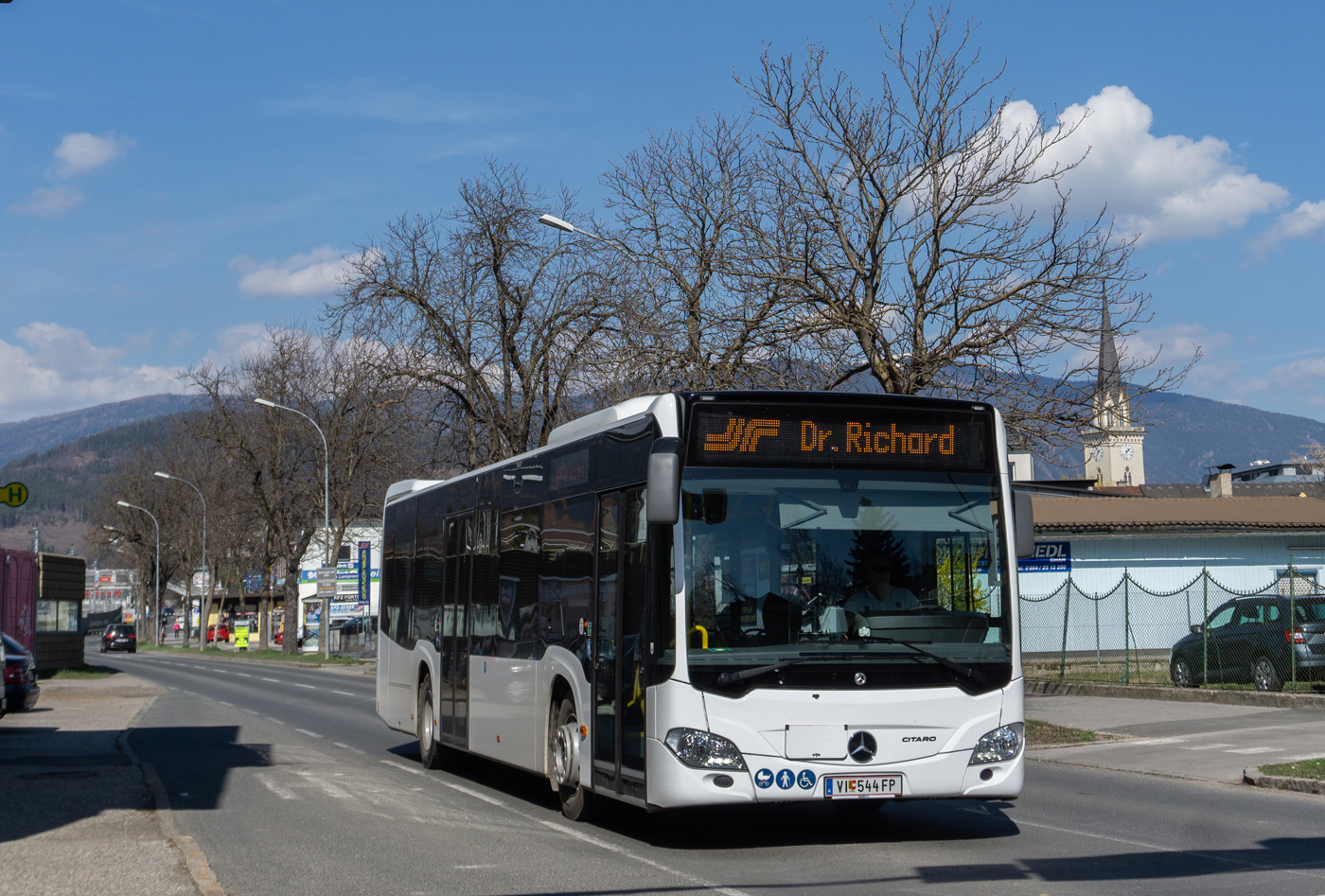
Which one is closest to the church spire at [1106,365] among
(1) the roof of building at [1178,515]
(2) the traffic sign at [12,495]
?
(2) the traffic sign at [12,495]

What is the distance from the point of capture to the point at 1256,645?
22.2 m

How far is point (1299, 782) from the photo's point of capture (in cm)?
1273

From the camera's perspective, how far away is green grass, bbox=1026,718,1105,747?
690 inches

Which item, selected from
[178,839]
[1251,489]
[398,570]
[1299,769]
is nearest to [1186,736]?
[1299,769]

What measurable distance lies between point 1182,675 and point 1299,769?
10.9m

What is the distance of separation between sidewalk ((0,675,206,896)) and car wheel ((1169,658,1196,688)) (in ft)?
54.2

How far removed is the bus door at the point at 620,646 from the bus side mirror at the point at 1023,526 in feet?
8.40

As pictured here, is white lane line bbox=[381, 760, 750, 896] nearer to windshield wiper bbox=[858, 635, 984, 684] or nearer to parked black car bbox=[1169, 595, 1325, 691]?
windshield wiper bbox=[858, 635, 984, 684]

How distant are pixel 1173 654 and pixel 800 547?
17.0 metres

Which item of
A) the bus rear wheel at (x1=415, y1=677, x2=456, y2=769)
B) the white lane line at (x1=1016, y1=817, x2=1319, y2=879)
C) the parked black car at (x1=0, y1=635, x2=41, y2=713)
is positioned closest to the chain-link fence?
the bus rear wheel at (x1=415, y1=677, x2=456, y2=769)

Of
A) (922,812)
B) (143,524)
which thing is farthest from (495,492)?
(143,524)

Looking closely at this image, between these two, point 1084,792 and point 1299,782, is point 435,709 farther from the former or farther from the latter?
point 1299,782

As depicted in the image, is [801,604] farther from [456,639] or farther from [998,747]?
[456,639]

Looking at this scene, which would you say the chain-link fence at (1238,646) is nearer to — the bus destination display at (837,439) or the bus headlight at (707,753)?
the bus destination display at (837,439)
